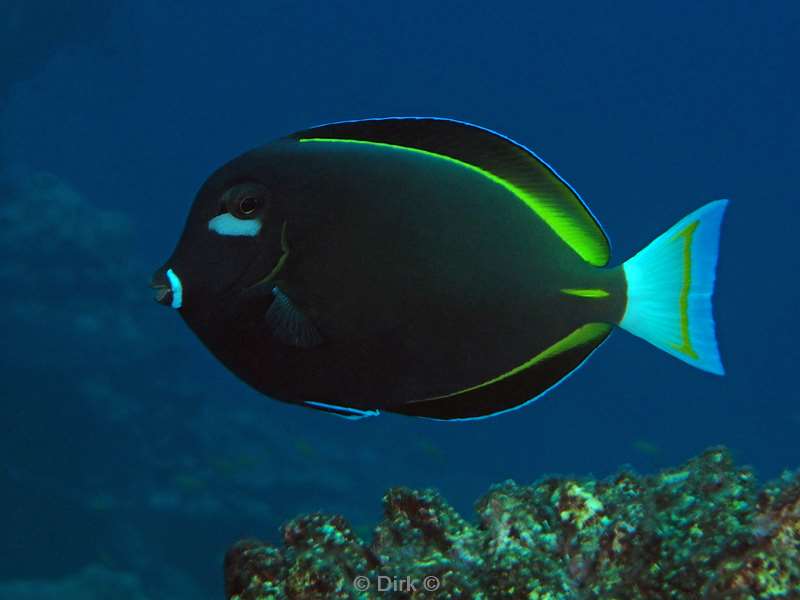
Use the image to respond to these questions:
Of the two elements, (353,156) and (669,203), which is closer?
(353,156)

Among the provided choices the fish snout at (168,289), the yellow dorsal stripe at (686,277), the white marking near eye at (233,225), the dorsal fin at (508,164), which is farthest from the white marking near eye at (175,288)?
the yellow dorsal stripe at (686,277)

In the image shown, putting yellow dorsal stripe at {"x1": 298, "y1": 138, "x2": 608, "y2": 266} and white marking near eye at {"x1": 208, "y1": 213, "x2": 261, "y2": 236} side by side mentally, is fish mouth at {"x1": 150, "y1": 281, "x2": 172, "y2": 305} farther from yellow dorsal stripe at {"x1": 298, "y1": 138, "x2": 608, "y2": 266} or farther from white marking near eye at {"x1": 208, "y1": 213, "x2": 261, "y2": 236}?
yellow dorsal stripe at {"x1": 298, "y1": 138, "x2": 608, "y2": 266}

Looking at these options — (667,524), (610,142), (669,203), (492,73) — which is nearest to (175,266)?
(667,524)

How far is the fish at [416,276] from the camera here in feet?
3.71

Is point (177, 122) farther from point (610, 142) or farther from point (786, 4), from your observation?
point (786, 4)

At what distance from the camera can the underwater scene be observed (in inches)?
45.4

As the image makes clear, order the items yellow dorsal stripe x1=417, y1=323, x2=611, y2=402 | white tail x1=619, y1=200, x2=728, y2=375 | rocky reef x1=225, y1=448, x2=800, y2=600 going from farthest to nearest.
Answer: rocky reef x1=225, y1=448, x2=800, y2=600, yellow dorsal stripe x1=417, y1=323, x2=611, y2=402, white tail x1=619, y1=200, x2=728, y2=375

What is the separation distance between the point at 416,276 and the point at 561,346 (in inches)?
11.7

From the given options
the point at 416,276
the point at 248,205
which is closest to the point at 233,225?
the point at 248,205

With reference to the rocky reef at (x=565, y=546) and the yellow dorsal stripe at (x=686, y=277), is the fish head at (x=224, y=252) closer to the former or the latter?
the yellow dorsal stripe at (x=686, y=277)

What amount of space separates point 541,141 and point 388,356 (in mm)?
67302

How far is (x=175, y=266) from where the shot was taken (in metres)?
1.17

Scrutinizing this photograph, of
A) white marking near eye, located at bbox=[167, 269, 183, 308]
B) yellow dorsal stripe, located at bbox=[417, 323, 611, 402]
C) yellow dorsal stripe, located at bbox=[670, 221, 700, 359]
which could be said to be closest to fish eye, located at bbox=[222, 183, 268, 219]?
white marking near eye, located at bbox=[167, 269, 183, 308]

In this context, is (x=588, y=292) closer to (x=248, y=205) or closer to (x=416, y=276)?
(x=416, y=276)
